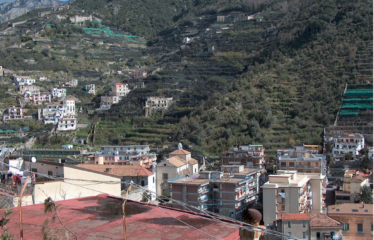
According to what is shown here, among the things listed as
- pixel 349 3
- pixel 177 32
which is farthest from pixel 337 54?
pixel 177 32

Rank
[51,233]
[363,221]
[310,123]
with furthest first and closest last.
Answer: [310,123], [363,221], [51,233]

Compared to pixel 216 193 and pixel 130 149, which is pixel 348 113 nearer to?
pixel 130 149

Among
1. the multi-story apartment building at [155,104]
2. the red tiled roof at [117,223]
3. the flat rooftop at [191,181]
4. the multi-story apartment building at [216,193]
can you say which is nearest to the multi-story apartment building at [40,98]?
the multi-story apartment building at [155,104]

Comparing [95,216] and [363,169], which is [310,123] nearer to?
[363,169]

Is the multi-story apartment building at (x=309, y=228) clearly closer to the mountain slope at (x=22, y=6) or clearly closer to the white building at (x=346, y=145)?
the white building at (x=346, y=145)

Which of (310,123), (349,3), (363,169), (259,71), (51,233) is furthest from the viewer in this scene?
(349,3)

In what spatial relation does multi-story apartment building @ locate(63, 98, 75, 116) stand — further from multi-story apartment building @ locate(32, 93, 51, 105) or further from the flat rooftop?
the flat rooftop

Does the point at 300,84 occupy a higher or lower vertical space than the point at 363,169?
higher
